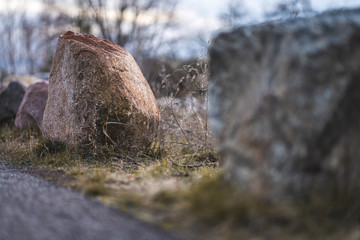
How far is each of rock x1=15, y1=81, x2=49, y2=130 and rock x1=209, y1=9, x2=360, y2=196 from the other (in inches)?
216

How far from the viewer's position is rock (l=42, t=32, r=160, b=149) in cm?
449

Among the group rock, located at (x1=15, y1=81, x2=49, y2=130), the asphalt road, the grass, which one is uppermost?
rock, located at (x1=15, y1=81, x2=49, y2=130)

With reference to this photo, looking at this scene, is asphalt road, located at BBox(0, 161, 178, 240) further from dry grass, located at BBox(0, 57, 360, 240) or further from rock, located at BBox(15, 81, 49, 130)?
rock, located at BBox(15, 81, 49, 130)

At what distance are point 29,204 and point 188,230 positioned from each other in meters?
1.32

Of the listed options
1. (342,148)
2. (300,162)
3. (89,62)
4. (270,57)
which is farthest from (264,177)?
(89,62)

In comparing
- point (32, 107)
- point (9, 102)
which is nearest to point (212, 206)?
point (32, 107)

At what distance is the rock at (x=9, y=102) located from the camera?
7.92m

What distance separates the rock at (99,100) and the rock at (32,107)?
2139mm

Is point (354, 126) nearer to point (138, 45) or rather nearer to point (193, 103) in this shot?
point (193, 103)

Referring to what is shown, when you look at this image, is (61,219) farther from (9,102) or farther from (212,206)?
(9,102)

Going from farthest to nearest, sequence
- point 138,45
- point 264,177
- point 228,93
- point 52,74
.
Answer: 1. point 138,45
2. point 52,74
3. point 228,93
4. point 264,177

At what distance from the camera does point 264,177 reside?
2205 mm

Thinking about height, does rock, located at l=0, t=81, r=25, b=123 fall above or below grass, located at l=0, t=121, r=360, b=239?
above

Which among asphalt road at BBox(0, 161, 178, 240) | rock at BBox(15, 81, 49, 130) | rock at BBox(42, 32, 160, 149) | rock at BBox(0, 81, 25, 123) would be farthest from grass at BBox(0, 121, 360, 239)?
rock at BBox(0, 81, 25, 123)
